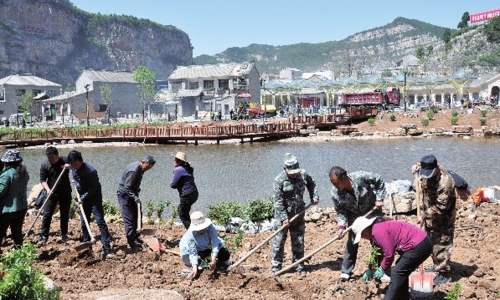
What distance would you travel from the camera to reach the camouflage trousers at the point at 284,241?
6.36m

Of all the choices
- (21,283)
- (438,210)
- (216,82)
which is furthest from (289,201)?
(216,82)

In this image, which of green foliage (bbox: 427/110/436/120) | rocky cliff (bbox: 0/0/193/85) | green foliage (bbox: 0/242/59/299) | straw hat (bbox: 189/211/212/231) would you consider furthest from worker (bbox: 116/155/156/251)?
rocky cliff (bbox: 0/0/193/85)

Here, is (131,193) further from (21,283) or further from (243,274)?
(21,283)

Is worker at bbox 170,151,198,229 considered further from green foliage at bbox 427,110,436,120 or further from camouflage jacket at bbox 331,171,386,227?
green foliage at bbox 427,110,436,120

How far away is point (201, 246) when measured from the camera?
20.0 feet

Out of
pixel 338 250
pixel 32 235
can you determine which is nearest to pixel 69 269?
pixel 32 235

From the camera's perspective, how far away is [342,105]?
45750 millimetres

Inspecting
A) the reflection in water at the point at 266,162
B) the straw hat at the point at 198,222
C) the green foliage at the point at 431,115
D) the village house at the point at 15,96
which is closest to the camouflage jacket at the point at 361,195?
the straw hat at the point at 198,222

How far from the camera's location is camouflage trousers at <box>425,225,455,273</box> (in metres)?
5.89

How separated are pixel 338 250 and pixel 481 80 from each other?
50.6 meters

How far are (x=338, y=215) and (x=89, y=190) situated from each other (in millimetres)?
3690

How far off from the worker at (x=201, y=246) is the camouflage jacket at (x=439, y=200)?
257 centimetres

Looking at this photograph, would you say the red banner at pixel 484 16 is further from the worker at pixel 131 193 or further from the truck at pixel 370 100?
the worker at pixel 131 193

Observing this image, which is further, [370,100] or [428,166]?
[370,100]
